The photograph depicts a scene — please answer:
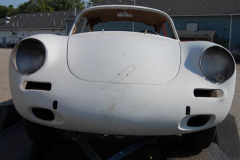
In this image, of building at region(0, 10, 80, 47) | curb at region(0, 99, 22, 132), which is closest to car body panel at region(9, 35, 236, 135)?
curb at region(0, 99, 22, 132)

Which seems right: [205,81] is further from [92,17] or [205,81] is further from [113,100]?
[92,17]

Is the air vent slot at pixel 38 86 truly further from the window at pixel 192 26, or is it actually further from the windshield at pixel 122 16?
the window at pixel 192 26

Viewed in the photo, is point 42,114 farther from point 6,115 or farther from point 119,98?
point 6,115

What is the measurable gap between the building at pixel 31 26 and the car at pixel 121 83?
36075mm

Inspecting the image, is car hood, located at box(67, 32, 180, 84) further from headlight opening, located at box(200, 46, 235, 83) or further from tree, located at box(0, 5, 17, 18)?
tree, located at box(0, 5, 17, 18)

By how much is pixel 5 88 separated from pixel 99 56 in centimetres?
476

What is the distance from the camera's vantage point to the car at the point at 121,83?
1.71 meters

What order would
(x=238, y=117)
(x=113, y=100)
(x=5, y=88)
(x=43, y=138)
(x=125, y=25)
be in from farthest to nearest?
1. (x=125, y=25)
2. (x=5, y=88)
3. (x=238, y=117)
4. (x=43, y=138)
5. (x=113, y=100)

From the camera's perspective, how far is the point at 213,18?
24.7 metres

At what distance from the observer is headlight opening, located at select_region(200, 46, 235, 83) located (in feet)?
6.11

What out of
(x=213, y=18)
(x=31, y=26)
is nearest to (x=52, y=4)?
(x=31, y=26)

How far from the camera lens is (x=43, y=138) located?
7.84 feet

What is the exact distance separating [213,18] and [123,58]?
998 inches

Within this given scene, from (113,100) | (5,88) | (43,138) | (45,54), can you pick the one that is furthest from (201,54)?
(5,88)
